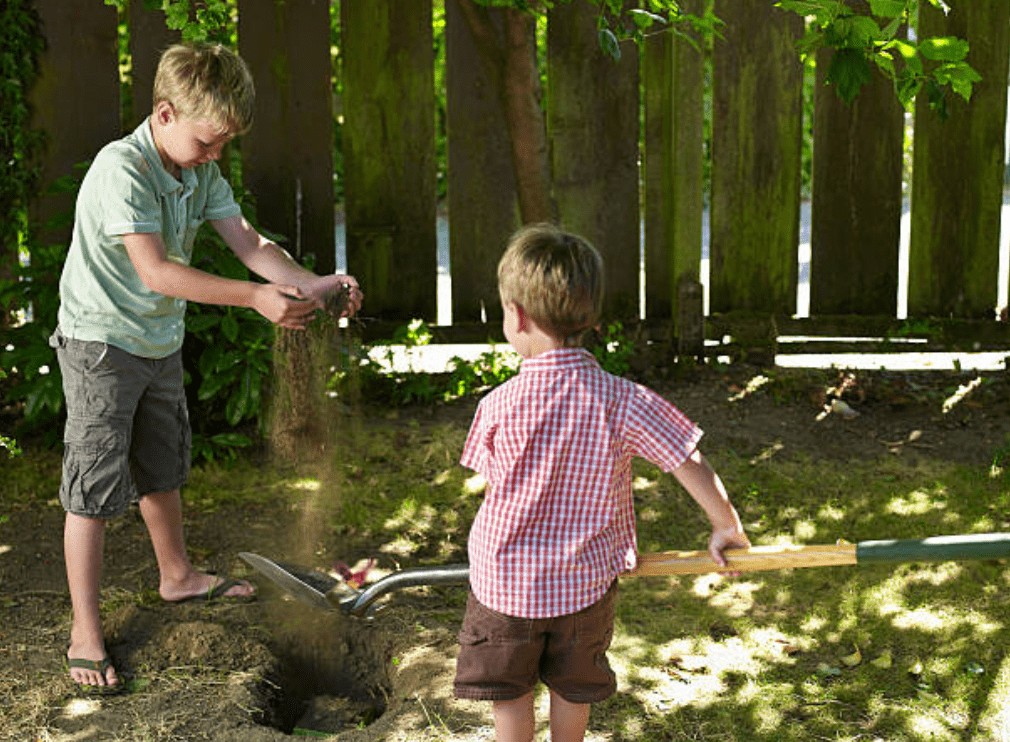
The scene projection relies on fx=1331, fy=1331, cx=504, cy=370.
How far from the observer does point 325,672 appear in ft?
12.4

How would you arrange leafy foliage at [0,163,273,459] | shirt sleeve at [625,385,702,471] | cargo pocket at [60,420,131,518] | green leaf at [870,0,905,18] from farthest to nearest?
leafy foliage at [0,163,273,459]
cargo pocket at [60,420,131,518]
green leaf at [870,0,905,18]
shirt sleeve at [625,385,702,471]

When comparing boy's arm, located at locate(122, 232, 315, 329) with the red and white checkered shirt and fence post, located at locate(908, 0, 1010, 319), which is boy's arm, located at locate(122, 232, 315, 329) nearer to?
the red and white checkered shirt

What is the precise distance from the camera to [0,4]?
5051mm

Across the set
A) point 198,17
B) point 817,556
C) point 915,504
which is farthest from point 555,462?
point 915,504

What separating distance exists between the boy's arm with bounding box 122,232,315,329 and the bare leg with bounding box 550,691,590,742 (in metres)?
1.12

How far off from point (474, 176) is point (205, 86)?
2.34 metres

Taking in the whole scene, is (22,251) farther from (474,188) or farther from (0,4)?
(474,188)

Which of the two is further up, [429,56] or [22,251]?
[429,56]

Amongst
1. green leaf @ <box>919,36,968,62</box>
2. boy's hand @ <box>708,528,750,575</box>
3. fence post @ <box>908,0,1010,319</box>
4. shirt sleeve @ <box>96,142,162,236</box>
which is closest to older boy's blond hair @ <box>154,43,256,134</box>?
shirt sleeve @ <box>96,142,162,236</box>

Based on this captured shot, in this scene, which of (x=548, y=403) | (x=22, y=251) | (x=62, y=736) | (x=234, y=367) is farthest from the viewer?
(x=22, y=251)

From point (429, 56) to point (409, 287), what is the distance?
0.96 m

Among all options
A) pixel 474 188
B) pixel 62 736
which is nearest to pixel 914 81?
pixel 474 188

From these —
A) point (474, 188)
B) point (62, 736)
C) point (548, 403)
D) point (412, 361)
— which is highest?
point (474, 188)

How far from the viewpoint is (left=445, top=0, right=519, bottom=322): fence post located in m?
5.41
